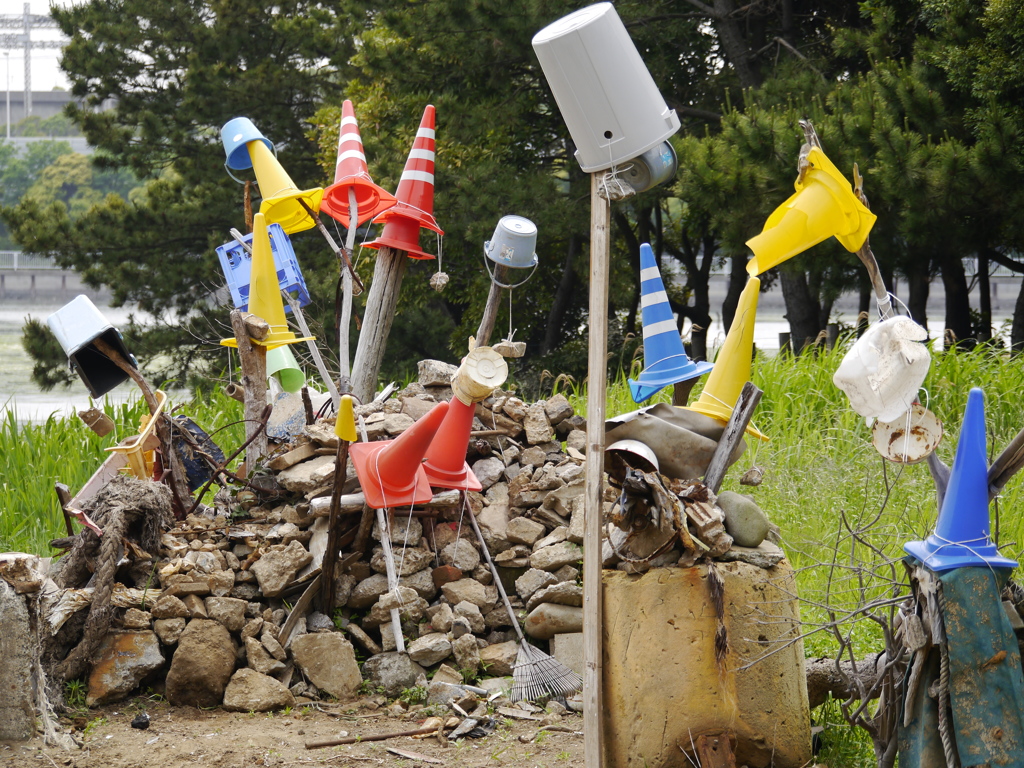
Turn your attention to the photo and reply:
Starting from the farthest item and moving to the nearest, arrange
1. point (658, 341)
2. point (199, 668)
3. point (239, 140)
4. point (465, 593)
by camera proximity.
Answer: point (239, 140), point (465, 593), point (199, 668), point (658, 341)

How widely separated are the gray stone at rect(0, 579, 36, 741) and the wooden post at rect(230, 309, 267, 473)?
1174mm

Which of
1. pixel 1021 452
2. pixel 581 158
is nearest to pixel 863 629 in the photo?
pixel 1021 452

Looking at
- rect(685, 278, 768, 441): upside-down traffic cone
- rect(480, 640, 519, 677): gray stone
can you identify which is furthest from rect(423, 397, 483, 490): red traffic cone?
rect(685, 278, 768, 441): upside-down traffic cone

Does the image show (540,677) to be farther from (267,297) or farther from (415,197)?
(415,197)

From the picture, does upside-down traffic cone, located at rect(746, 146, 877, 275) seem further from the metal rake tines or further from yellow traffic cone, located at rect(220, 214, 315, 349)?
yellow traffic cone, located at rect(220, 214, 315, 349)

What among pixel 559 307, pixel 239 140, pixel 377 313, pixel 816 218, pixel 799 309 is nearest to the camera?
pixel 816 218

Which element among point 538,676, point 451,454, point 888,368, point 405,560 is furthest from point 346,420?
point 888,368

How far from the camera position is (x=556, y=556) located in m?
3.57

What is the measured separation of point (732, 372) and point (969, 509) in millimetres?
870

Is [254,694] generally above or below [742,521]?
below

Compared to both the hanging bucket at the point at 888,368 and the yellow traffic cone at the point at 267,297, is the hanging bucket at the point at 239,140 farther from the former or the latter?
the hanging bucket at the point at 888,368

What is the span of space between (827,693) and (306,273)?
8.11 m

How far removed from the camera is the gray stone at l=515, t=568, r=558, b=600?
3543 millimetres

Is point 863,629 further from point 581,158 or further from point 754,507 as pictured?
point 581,158
